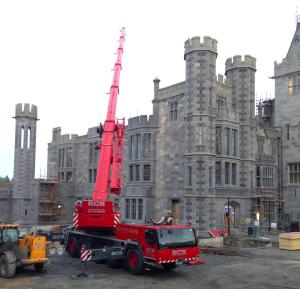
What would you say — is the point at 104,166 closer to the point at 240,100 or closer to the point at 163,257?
the point at 163,257

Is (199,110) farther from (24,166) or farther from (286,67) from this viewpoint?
(24,166)

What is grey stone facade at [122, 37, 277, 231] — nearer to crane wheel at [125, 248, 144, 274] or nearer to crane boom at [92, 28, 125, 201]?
crane boom at [92, 28, 125, 201]

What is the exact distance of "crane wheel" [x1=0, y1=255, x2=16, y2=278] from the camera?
17.4 metres

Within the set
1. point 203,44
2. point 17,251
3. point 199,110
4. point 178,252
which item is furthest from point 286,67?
point 17,251

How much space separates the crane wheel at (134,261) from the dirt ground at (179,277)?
0.91 feet

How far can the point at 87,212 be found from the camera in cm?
2255

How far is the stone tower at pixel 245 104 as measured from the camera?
1478 inches

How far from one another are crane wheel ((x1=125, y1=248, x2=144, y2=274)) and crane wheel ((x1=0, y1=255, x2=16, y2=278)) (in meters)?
4.85

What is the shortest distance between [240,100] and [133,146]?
34.6ft

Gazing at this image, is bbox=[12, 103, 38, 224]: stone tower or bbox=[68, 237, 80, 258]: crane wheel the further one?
bbox=[12, 103, 38, 224]: stone tower

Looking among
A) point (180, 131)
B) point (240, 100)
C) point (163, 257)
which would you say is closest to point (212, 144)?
point (180, 131)

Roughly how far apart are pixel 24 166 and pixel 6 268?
29446 millimetres

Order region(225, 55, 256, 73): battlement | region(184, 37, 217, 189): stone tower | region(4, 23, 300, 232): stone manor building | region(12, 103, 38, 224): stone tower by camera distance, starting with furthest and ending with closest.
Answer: region(12, 103, 38, 224): stone tower → region(225, 55, 256, 73): battlement → region(4, 23, 300, 232): stone manor building → region(184, 37, 217, 189): stone tower

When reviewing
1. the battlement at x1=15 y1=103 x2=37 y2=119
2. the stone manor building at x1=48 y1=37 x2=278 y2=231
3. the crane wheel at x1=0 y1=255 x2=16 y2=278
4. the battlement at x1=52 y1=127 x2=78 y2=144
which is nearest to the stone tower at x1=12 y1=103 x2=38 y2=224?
the battlement at x1=15 y1=103 x2=37 y2=119
